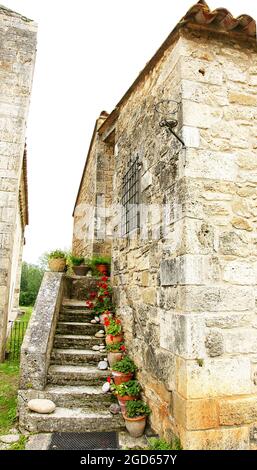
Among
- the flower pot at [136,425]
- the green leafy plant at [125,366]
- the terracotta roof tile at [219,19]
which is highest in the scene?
the terracotta roof tile at [219,19]

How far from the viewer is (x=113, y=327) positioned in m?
4.72

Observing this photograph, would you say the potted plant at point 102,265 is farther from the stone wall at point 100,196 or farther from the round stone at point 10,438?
the round stone at point 10,438

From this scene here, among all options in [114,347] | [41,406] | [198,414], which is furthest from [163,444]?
[114,347]

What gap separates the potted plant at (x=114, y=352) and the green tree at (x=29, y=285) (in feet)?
59.1

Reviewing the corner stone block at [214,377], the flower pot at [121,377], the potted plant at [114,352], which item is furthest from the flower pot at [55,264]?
the corner stone block at [214,377]

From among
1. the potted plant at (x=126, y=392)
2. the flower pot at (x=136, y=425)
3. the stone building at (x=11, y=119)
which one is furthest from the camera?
the stone building at (x=11, y=119)

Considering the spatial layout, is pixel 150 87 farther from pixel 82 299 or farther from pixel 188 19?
pixel 82 299

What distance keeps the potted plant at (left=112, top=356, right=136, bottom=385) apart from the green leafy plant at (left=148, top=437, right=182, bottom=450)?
0.83 meters

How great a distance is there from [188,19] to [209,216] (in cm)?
200

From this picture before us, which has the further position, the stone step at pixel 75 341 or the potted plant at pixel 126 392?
the stone step at pixel 75 341

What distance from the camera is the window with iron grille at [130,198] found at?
176 inches

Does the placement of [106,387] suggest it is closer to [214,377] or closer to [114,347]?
[114,347]
